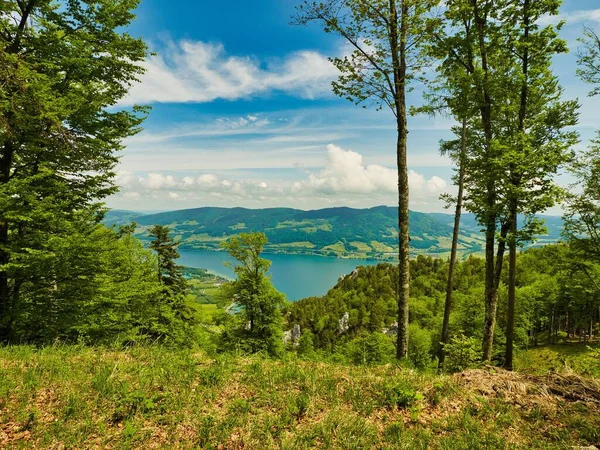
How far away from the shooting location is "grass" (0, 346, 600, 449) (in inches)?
162

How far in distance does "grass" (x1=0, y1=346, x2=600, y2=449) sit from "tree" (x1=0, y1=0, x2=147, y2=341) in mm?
4904

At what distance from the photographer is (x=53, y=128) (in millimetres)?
7961

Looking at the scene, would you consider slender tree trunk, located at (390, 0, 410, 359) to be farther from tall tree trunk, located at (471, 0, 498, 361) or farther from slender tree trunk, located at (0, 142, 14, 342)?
slender tree trunk, located at (0, 142, 14, 342)

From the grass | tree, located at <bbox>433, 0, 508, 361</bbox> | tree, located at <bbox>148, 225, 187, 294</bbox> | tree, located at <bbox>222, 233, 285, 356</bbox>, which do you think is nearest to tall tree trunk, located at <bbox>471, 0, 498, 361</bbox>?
tree, located at <bbox>433, 0, 508, 361</bbox>

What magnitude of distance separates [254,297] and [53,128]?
48.4 feet

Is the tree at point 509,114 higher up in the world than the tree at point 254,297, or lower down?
higher up

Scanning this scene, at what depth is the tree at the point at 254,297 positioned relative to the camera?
2042 cm

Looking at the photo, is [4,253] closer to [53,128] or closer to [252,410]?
[53,128]

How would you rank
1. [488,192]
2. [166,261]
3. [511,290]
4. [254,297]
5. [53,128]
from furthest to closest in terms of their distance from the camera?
[166,261] → [254,297] → [511,290] → [488,192] → [53,128]

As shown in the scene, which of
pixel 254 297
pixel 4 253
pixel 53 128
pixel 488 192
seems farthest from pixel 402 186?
pixel 254 297

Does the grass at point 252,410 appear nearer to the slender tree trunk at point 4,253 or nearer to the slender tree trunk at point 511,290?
the slender tree trunk at point 4,253

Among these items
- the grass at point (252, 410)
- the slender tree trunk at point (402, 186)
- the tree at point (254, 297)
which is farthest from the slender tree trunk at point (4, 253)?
the slender tree trunk at point (402, 186)

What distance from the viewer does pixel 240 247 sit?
2119 cm

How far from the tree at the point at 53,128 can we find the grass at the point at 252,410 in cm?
490
